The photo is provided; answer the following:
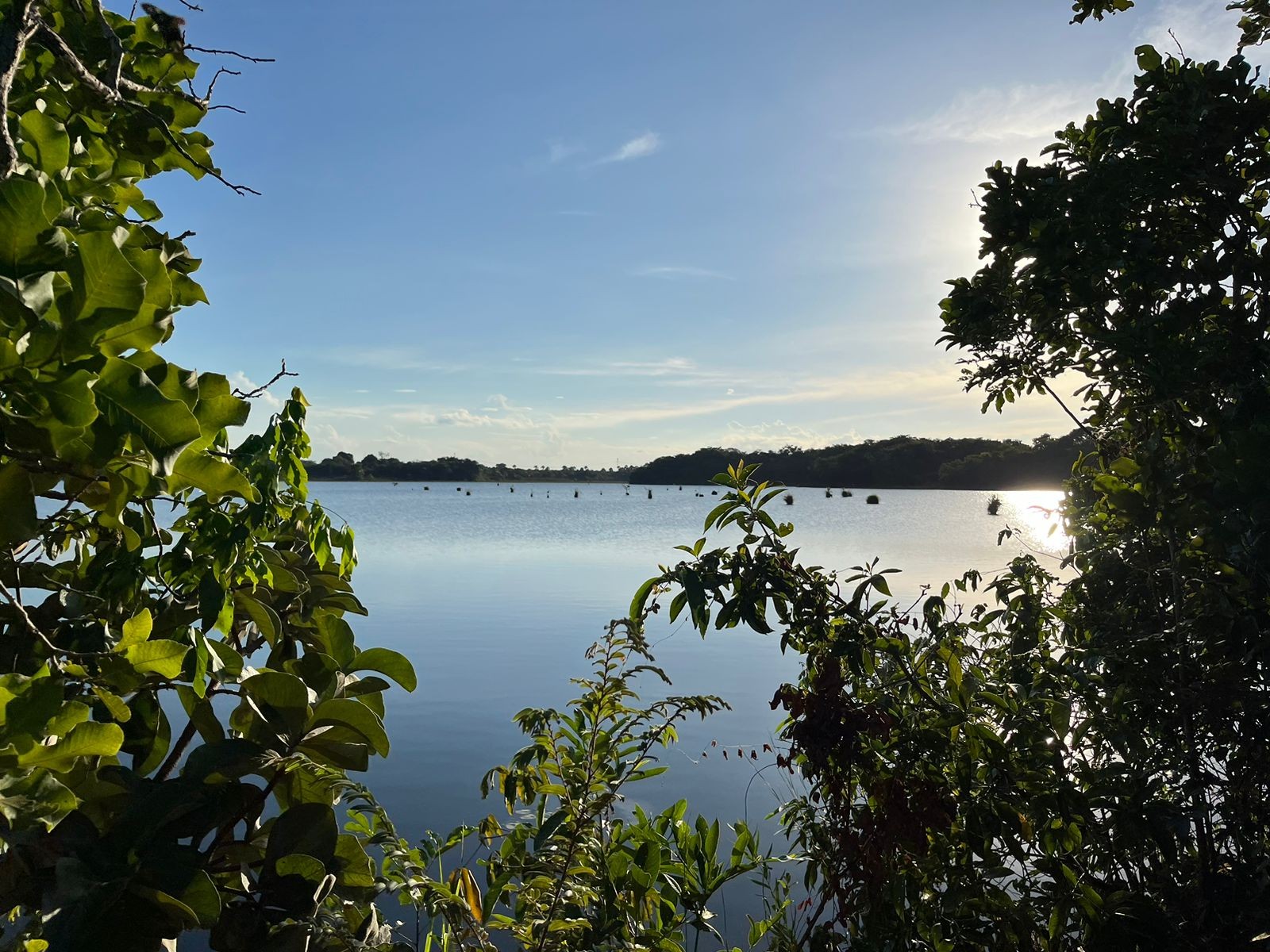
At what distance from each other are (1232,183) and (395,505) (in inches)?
2179

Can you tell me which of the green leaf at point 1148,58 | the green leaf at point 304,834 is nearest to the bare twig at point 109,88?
the green leaf at point 304,834

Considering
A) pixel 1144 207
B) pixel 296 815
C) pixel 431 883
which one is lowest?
pixel 431 883

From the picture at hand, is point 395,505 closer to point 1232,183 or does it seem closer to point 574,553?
point 574,553

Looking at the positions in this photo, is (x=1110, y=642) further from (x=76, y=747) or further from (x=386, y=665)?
(x=76, y=747)

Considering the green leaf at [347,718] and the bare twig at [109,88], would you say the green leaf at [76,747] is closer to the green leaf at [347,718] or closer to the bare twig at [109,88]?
the green leaf at [347,718]

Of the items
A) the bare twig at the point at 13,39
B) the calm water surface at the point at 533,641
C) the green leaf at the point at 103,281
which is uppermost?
the bare twig at the point at 13,39

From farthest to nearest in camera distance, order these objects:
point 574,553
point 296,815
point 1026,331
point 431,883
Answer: point 574,553 < point 1026,331 < point 431,883 < point 296,815

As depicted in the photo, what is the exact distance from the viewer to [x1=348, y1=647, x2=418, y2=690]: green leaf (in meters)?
1.22

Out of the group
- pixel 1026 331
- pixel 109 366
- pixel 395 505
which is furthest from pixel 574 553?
pixel 395 505

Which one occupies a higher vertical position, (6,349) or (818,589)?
(6,349)

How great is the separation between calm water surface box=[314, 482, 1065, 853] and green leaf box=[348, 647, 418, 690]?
2.80 metres

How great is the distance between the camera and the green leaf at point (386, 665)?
122cm

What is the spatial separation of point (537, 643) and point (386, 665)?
940cm

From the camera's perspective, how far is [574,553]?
22266mm
